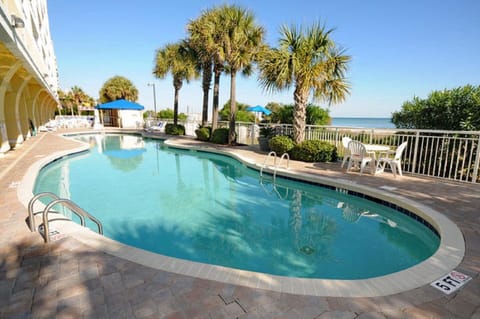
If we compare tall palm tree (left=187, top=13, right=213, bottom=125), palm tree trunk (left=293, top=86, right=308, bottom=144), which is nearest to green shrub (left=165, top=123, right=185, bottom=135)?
tall palm tree (left=187, top=13, right=213, bottom=125)

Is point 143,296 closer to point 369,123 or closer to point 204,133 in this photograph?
point 204,133

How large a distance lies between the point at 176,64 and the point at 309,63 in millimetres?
10211

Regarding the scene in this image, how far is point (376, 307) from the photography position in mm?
2121

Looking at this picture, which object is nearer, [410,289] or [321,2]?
[410,289]

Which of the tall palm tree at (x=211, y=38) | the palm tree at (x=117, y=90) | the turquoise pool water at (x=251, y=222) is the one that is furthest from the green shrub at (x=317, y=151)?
the palm tree at (x=117, y=90)

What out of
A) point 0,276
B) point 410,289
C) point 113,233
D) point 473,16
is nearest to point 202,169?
point 113,233

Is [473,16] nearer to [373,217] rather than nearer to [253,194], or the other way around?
[373,217]

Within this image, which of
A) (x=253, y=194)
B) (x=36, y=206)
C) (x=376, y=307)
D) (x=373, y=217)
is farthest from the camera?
(x=253, y=194)

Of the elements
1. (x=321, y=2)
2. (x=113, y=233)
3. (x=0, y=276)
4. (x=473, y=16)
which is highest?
(x=321, y=2)

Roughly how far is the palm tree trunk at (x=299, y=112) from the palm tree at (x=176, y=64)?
898 centimetres

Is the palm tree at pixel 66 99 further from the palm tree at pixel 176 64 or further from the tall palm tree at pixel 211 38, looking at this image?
the tall palm tree at pixel 211 38

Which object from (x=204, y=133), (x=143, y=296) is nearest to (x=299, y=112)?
(x=204, y=133)

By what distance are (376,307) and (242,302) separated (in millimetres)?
1120

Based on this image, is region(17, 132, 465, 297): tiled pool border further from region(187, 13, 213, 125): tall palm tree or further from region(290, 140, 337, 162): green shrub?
region(187, 13, 213, 125): tall palm tree
